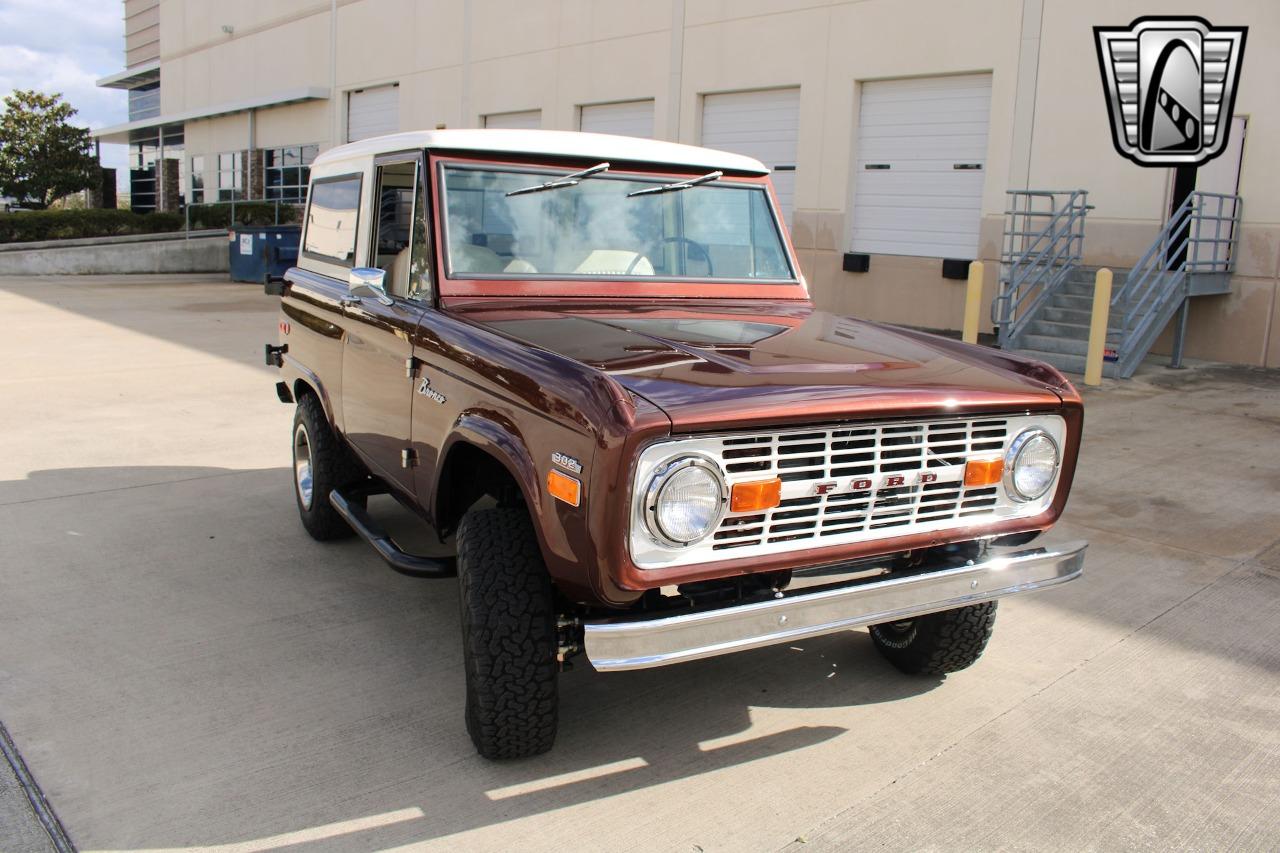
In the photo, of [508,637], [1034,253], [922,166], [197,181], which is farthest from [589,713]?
[197,181]

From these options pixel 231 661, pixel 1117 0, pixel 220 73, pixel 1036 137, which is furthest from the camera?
pixel 220 73

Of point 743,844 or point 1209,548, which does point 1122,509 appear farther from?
point 743,844

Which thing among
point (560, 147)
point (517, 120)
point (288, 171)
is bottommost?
point (560, 147)

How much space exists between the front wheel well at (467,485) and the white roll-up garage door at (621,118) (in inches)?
635

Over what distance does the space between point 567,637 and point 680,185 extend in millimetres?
2129

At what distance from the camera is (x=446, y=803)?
3.16 meters

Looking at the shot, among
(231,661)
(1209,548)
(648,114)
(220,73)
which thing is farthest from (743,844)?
(220,73)

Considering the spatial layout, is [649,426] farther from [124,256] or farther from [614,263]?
[124,256]

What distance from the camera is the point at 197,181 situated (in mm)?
35781

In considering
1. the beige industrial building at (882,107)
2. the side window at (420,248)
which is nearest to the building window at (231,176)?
the beige industrial building at (882,107)

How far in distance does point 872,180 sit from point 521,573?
47.1ft

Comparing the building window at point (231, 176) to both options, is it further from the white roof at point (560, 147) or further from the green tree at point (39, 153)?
the white roof at point (560, 147)

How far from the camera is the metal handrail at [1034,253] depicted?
42.7 ft

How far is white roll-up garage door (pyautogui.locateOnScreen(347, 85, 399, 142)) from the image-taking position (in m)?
26.0
